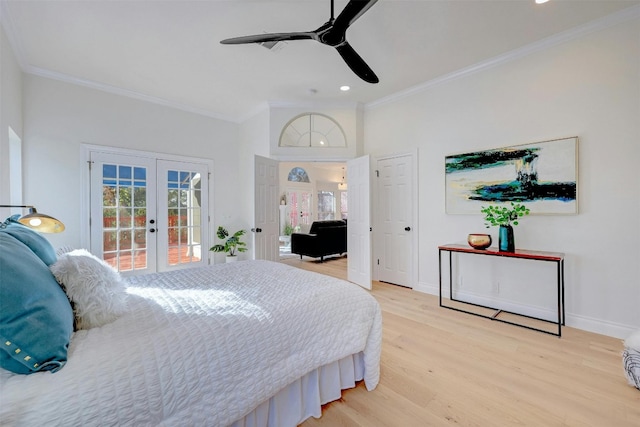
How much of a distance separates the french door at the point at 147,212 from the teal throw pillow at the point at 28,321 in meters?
3.40

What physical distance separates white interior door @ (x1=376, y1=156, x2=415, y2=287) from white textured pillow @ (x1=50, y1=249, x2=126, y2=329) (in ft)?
11.5

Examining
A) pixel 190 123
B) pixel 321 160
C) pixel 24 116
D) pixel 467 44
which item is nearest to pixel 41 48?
pixel 24 116

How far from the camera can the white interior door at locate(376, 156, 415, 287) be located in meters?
3.95

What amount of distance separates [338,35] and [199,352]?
2.07m

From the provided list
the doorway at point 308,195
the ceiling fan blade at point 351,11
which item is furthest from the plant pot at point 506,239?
the doorway at point 308,195

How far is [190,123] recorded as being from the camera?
15.0 feet

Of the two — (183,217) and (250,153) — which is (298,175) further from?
(183,217)

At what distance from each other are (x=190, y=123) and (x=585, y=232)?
544 centimetres

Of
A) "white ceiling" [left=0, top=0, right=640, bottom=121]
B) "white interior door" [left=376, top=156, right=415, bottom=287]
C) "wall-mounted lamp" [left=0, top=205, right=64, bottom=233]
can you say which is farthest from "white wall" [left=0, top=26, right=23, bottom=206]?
"white interior door" [left=376, top=156, right=415, bottom=287]

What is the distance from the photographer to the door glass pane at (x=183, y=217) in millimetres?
4395

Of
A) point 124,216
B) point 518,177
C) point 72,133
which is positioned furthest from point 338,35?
point 124,216

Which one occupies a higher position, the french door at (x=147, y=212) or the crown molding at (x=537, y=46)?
the crown molding at (x=537, y=46)

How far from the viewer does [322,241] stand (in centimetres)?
596

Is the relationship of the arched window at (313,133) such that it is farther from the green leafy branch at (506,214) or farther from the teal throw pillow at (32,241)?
the teal throw pillow at (32,241)
